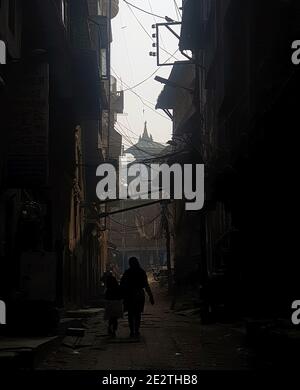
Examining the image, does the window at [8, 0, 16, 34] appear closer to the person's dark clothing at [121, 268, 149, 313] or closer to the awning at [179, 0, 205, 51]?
the person's dark clothing at [121, 268, 149, 313]

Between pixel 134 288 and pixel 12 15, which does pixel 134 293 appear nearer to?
pixel 134 288

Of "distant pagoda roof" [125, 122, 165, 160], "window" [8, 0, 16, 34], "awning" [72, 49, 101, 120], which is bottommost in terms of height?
"window" [8, 0, 16, 34]

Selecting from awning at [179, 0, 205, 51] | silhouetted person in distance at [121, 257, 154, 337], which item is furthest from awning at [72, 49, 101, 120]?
silhouetted person in distance at [121, 257, 154, 337]

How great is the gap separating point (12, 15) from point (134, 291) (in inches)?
221

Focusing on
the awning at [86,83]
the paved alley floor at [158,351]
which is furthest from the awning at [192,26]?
the paved alley floor at [158,351]

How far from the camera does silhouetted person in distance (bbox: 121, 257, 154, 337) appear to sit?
1446cm

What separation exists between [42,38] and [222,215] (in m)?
9.36

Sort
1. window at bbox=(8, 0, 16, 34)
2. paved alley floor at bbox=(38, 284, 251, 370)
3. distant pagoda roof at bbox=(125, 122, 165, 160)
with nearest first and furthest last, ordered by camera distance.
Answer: paved alley floor at bbox=(38, 284, 251, 370)
window at bbox=(8, 0, 16, 34)
distant pagoda roof at bbox=(125, 122, 165, 160)

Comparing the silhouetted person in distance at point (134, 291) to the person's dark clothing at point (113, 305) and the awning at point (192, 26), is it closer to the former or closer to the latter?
the person's dark clothing at point (113, 305)

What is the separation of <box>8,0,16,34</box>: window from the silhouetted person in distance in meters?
4.84

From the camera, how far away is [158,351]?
11.9 meters

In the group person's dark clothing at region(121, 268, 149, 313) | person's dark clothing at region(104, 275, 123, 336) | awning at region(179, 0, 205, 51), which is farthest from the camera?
awning at region(179, 0, 205, 51)

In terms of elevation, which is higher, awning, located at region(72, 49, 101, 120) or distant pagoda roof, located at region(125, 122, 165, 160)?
distant pagoda roof, located at region(125, 122, 165, 160)

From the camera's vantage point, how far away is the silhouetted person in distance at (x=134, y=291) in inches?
569
